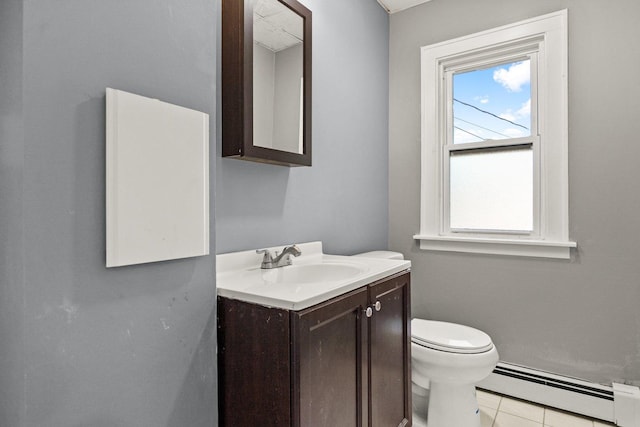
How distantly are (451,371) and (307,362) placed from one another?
976mm

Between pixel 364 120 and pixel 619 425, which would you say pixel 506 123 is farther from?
pixel 619 425

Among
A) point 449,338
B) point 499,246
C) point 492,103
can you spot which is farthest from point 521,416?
point 492,103

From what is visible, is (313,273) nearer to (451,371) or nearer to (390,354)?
(390,354)

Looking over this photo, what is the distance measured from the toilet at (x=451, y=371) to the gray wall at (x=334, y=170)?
695mm

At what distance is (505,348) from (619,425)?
59cm

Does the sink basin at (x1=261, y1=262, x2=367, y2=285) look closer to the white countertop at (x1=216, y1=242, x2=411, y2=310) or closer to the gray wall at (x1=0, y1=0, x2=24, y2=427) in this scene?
the white countertop at (x1=216, y1=242, x2=411, y2=310)

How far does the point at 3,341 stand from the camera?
2.41ft

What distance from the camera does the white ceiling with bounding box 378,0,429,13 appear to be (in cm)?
242

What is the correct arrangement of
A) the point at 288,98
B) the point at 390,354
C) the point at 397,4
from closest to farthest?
the point at 390,354
the point at 288,98
the point at 397,4

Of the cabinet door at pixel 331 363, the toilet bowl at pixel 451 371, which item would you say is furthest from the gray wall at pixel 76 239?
the toilet bowl at pixel 451 371

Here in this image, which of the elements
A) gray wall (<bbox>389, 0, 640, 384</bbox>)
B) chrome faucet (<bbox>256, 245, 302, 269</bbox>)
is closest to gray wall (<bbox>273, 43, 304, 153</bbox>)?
chrome faucet (<bbox>256, 245, 302, 269</bbox>)

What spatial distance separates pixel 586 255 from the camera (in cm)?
194

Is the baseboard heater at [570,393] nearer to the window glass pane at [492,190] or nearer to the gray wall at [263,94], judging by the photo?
the window glass pane at [492,190]

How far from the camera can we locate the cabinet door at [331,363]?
96 centimetres
